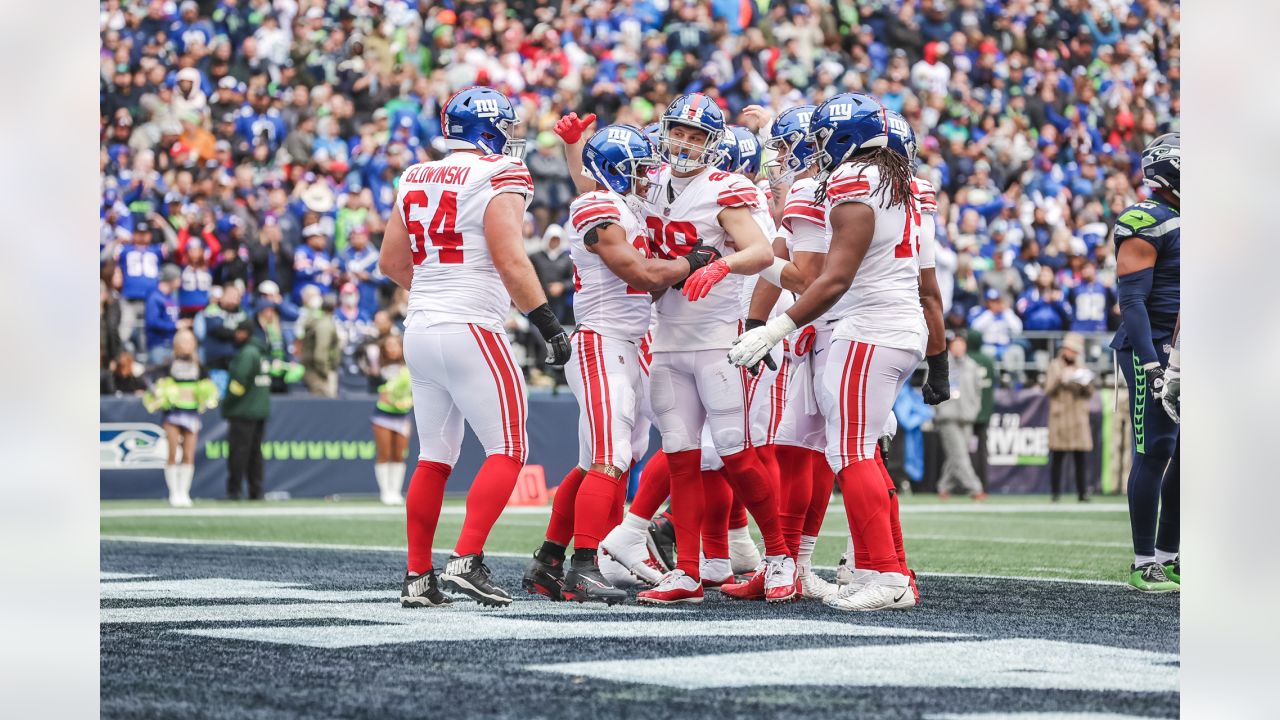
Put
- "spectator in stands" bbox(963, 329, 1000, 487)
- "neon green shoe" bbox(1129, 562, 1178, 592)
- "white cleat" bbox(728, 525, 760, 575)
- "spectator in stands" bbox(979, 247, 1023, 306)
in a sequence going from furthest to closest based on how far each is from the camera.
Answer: "spectator in stands" bbox(979, 247, 1023, 306)
"spectator in stands" bbox(963, 329, 1000, 487)
"white cleat" bbox(728, 525, 760, 575)
"neon green shoe" bbox(1129, 562, 1178, 592)

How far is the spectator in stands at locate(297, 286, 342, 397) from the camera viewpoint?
16797 millimetres

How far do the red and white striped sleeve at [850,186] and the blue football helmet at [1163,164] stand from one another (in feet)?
6.96

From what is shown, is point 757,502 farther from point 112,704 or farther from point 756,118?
point 112,704

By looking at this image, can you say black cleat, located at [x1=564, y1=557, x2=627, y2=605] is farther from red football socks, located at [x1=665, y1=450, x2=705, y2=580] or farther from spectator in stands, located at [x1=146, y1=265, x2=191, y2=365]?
spectator in stands, located at [x1=146, y1=265, x2=191, y2=365]

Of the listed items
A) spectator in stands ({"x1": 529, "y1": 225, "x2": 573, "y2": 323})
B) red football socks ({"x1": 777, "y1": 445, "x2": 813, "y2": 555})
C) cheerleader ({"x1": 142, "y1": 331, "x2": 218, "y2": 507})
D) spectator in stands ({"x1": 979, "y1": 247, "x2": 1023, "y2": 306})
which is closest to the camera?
red football socks ({"x1": 777, "y1": 445, "x2": 813, "y2": 555})

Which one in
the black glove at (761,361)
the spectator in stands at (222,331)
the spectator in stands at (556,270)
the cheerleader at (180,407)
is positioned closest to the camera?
the black glove at (761,361)

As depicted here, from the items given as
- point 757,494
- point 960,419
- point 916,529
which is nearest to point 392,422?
point 916,529

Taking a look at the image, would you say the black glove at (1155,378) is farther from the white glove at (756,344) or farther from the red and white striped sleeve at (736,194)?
the white glove at (756,344)

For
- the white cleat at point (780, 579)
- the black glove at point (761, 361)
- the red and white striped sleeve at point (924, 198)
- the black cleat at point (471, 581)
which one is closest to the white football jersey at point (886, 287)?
the black glove at point (761, 361)

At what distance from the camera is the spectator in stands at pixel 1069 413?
17.3m

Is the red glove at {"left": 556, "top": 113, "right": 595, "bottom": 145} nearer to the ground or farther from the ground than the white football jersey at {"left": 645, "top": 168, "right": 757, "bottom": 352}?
farther from the ground

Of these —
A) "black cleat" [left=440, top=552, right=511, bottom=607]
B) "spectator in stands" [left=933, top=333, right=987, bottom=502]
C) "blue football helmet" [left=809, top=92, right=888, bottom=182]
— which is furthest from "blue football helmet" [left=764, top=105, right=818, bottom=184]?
"spectator in stands" [left=933, top=333, right=987, bottom=502]

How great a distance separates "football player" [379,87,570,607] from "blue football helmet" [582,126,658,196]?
51 cm

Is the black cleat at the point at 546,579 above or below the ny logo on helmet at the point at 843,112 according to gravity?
below
